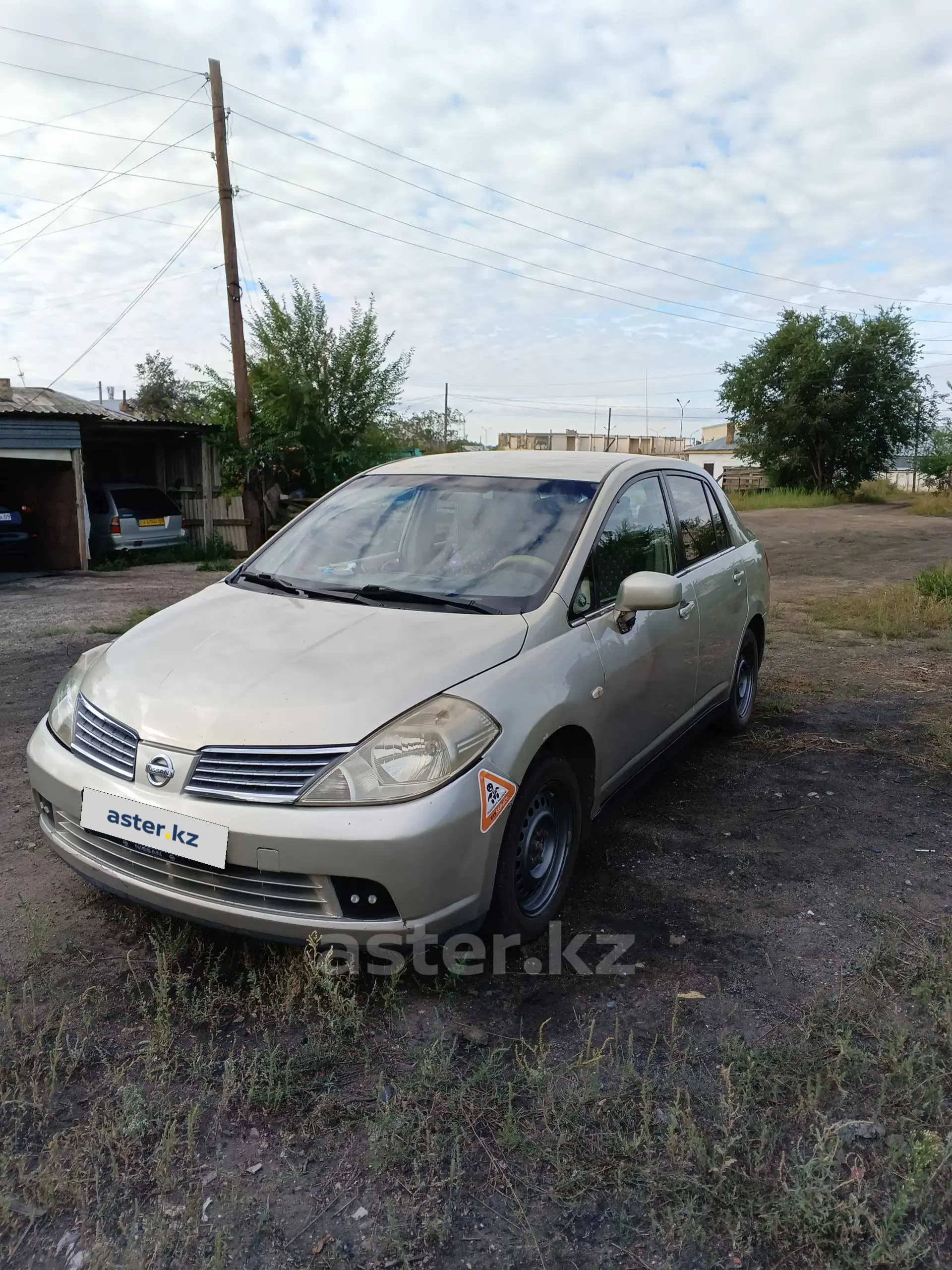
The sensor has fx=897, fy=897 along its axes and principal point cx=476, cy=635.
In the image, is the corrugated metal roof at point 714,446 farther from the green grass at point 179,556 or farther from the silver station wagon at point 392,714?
the silver station wagon at point 392,714

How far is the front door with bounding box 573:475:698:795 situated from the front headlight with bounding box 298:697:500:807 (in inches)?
31.1

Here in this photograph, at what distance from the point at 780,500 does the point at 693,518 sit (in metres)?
32.6

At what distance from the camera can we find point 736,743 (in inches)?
208

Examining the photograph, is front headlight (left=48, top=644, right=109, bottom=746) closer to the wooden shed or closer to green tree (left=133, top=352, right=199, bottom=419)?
the wooden shed

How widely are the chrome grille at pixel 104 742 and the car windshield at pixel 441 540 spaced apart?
0.99 m

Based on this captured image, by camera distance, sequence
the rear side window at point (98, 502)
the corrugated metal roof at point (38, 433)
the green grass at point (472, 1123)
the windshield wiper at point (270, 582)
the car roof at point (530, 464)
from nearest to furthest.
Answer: the green grass at point (472, 1123)
the windshield wiper at point (270, 582)
the car roof at point (530, 464)
the corrugated metal roof at point (38, 433)
the rear side window at point (98, 502)

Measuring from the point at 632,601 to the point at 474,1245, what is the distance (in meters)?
2.08

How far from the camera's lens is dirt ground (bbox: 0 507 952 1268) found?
196cm

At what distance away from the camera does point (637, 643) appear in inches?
141

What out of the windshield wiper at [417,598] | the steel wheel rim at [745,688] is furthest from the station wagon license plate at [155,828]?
the steel wheel rim at [745,688]

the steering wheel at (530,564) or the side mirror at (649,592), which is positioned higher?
the steering wheel at (530,564)

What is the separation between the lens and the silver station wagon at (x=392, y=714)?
249 centimetres

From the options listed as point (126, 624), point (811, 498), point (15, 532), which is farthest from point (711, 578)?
point (811, 498)

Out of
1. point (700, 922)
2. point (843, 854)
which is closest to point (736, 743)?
point (843, 854)
